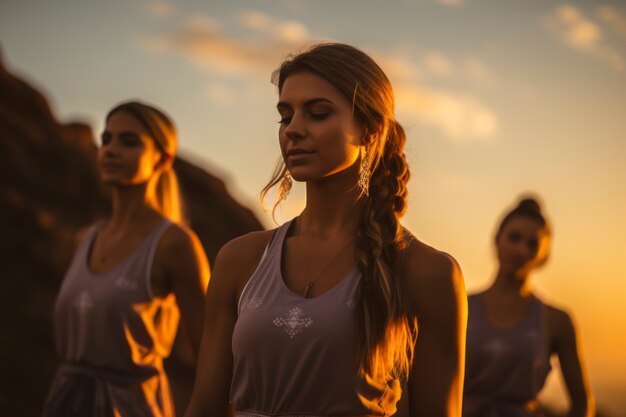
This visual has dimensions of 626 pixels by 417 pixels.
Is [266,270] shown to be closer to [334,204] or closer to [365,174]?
[334,204]

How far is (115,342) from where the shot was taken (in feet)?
19.9

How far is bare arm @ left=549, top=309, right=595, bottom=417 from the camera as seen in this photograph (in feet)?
24.0

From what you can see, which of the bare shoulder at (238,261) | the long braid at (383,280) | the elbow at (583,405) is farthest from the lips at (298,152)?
the elbow at (583,405)

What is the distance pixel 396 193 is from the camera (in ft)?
12.7

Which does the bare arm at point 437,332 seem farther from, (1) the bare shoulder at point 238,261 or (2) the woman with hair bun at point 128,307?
(2) the woman with hair bun at point 128,307

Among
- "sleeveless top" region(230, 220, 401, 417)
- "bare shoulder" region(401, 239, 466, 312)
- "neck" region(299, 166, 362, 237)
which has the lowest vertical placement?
"sleeveless top" region(230, 220, 401, 417)

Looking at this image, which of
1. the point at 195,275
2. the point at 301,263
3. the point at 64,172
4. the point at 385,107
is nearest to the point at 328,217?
the point at 301,263

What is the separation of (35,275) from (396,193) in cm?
1260

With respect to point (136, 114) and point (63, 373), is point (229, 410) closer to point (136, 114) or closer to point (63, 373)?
point (63, 373)

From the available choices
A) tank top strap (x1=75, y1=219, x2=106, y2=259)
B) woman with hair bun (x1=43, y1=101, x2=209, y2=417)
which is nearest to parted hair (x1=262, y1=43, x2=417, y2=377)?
woman with hair bun (x1=43, y1=101, x2=209, y2=417)

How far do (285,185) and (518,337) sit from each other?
382 centimetres

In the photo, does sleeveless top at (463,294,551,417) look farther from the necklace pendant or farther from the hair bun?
the necklace pendant

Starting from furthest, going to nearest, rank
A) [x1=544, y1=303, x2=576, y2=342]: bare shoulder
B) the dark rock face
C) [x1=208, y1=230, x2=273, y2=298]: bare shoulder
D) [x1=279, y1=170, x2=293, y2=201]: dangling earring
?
1. the dark rock face
2. [x1=544, y1=303, x2=576, y2=342]: bare shoulder
3. [x1=279, y1=170, x2=293, y2=201]: dangling earring
4. [x1=208, y1=230, x2=273, y2=298]: bare shoulder

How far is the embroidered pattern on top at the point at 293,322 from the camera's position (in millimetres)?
3508
